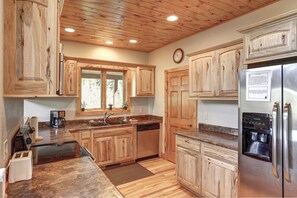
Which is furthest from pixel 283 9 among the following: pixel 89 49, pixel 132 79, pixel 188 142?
pixel 89 49

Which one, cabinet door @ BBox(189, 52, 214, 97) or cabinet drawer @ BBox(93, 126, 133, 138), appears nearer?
cabinet door @ BBox(189, 52, 214, 97)

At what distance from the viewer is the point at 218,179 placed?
2281 mm

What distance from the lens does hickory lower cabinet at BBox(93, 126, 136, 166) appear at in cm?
359

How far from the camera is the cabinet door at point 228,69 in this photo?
2344 mm

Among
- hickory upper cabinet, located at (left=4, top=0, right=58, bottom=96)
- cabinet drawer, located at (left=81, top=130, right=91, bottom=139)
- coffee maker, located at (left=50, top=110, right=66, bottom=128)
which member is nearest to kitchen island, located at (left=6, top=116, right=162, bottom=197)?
hickory upper cabinet, located at (left=4, top=0, right=58, bottom=96)

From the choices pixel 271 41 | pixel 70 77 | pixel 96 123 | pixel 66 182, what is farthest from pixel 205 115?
pixel 70 77

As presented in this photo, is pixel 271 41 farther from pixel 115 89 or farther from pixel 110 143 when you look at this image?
pixel 115 89

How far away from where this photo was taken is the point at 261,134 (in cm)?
176

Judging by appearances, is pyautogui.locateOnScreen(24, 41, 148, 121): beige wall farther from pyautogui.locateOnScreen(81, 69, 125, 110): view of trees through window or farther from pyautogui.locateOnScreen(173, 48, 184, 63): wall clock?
pyautogui.locateOnScreen(173, 48, 184, 63): wall clock

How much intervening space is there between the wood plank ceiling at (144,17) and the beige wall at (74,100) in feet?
0.95

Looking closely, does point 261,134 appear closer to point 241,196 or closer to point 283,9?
point 241,196

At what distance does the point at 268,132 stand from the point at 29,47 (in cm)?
209

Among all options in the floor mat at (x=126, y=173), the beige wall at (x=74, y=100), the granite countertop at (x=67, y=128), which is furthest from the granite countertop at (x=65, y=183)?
the beige wall at (x=74, y=100)

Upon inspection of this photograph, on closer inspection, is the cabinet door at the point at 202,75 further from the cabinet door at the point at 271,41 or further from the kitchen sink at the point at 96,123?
the kitchen sink at the point at 96,123
